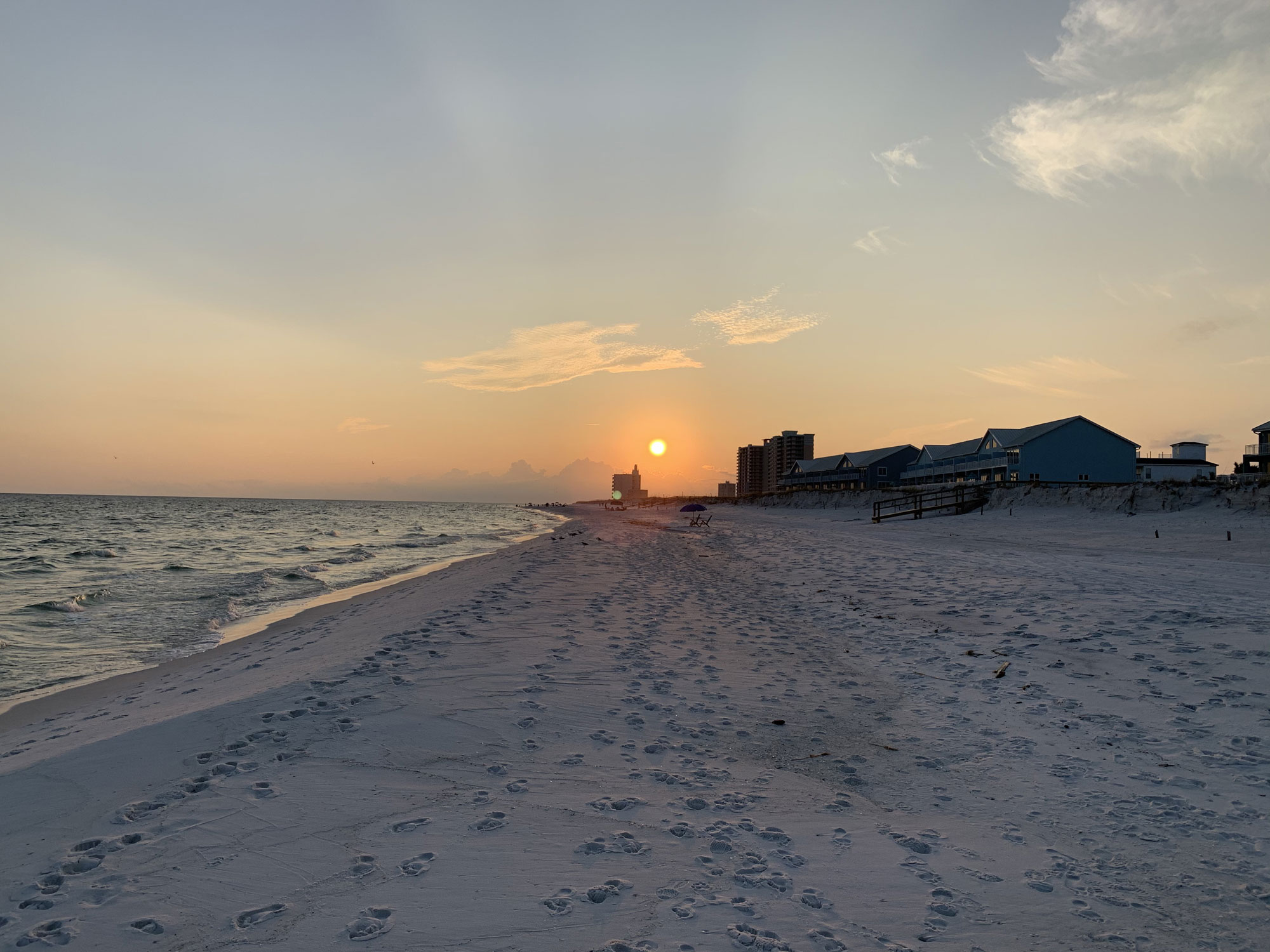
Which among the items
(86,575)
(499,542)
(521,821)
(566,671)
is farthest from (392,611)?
→ (499,542)

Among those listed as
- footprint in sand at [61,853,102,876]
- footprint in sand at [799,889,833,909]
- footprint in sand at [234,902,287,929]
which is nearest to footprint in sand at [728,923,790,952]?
footprint in sand at [799,889,833,909]

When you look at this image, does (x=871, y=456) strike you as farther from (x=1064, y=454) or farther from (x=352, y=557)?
(x=352, y=557)

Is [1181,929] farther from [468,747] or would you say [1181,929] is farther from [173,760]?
[173,760]

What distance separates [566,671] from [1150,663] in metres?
8.18

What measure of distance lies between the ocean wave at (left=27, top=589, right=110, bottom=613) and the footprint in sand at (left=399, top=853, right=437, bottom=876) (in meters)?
18.5

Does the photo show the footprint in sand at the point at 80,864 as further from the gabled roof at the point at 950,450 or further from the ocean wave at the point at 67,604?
the gabled roof at the point at 950,450

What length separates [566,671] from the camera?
9.02 m

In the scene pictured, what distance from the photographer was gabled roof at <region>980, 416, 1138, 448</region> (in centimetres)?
6234

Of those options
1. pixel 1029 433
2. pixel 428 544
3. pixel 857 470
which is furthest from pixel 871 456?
pixel 428 544

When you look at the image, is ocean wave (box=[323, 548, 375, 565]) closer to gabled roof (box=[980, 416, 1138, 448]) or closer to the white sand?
the white sand

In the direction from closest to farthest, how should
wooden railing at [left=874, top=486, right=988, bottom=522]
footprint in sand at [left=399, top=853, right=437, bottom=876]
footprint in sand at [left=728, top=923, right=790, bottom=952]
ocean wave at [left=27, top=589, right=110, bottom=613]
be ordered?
footprint in sand at [left=728, top=923, right=790, bottom=952] < footprint in sand at [left=399, top=853, right=437, bottom=876] < ocean wave at [left=27, top=589, right=110, bottom=613] < wooden railing at [left=874, top=486, right=988, bottom=522]

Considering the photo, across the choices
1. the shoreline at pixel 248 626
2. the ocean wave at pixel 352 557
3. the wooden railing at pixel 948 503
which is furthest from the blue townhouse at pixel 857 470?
the shoreline at pixel 248 626

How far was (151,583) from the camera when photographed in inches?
880

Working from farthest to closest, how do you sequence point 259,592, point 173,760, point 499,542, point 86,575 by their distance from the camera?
point 499,542, point 86,575, point 259,592, point 173,760
